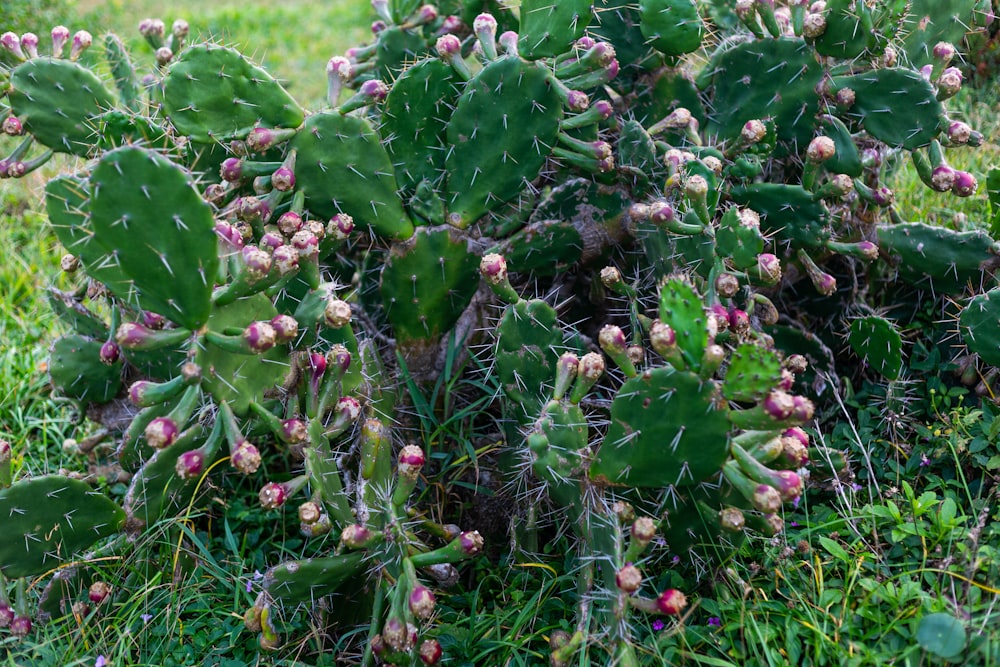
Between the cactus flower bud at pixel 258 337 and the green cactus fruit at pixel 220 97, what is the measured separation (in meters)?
0.71

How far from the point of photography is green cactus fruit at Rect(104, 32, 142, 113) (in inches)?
107

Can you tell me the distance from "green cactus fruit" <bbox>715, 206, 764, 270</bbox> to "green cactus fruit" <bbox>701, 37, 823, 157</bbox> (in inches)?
22.4

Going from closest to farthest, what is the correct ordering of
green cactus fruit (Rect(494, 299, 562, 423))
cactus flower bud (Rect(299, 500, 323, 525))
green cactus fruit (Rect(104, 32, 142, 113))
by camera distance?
cactus flower bud (Rect(299, 500, 323, 525)) < green cactus fruit (Rect(494, 299, 562, 423)) < green cactus fruit (Rect(104, 32, 142, 113))

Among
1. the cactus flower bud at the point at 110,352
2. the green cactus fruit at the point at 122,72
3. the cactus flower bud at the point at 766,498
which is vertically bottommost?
the cactus flower bud at the point at 766,498

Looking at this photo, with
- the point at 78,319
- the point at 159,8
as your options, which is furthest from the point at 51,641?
the point at 159,8

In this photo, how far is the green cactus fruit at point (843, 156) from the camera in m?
2.24

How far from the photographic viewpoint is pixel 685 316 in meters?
1.57

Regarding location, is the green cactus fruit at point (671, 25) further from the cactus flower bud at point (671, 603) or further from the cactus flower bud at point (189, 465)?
the cactus flower bud at point (189, 465)

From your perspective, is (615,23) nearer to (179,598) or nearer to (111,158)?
(111,158)

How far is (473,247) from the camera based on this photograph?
7.59ft

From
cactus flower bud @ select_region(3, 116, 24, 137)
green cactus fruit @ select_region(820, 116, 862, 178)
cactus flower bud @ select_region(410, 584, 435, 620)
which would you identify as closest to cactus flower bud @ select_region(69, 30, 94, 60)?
cactus flower bud @ select_region(3, 116, 24, 137)

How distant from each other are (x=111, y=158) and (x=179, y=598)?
42.1 inches

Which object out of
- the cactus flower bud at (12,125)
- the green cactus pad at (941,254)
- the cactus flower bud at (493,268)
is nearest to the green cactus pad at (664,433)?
the cactus flower bud at (493,268)

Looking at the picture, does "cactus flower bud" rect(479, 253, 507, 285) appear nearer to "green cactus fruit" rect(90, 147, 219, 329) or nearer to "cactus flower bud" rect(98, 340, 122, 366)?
"green cactus fruit" rect(90, 147, 219, 329)
